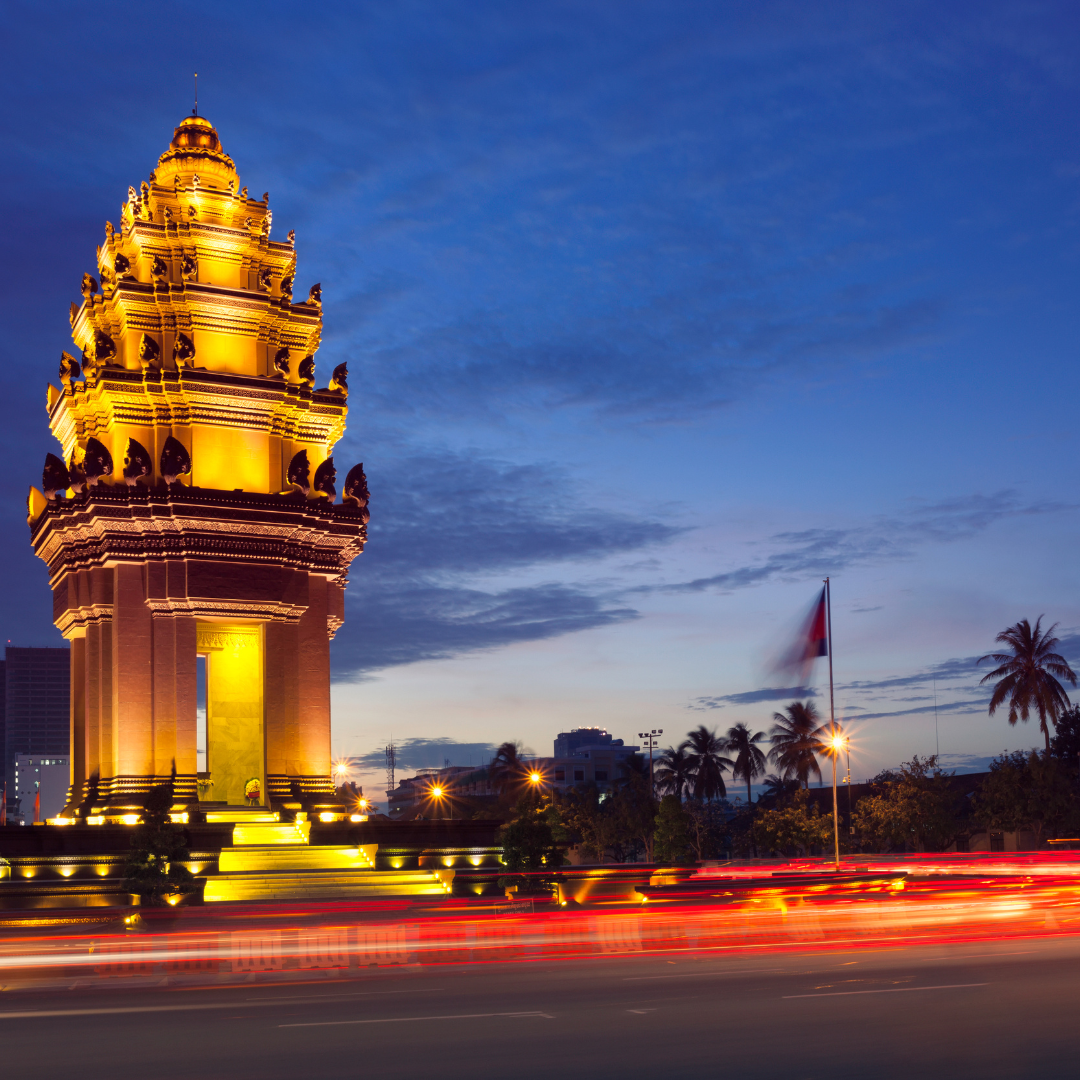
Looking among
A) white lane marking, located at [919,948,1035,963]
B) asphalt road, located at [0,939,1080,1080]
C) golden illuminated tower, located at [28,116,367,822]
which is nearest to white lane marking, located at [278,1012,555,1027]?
asphalt road, located at [0,939,1080,1080]

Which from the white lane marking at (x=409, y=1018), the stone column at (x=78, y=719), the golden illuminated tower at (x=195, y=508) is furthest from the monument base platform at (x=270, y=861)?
the white lane marking at (x=409, y=1018)

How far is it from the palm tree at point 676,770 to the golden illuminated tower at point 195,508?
231 ft

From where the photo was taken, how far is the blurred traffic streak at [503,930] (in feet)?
61.9

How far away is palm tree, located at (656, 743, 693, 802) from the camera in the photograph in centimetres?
10862

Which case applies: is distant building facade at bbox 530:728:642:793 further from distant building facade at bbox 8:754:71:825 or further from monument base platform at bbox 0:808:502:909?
monument base platform at bbox 0:808:502:909

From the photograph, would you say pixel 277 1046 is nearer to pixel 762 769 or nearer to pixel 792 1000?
pixel 792 1000

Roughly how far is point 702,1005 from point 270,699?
27.2m

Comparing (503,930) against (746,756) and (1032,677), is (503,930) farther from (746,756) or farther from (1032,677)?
(746,756)

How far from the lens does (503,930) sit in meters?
22.7

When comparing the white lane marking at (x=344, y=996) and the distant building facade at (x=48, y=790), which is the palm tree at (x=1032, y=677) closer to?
the white lane marking at (x=344, y=996)

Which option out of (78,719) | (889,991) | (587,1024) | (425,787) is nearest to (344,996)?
(587,1024)

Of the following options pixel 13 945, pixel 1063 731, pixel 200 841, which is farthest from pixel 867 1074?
pixel 1063 731

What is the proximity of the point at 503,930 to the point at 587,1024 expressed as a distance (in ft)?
32.5

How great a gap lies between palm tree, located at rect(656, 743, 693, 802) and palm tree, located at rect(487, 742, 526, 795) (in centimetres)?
1173
